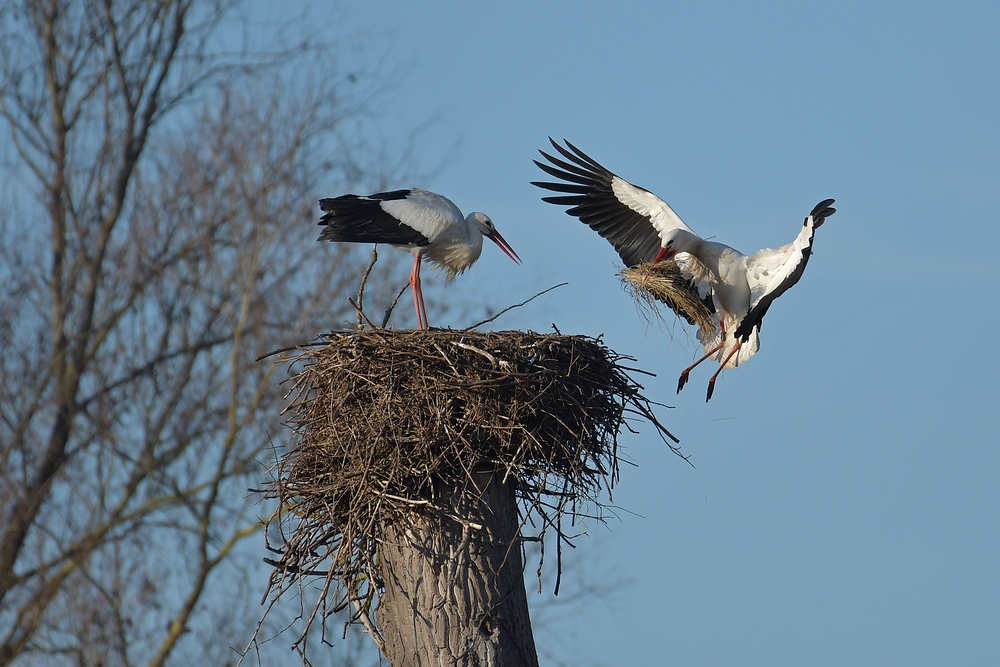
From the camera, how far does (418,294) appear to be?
7922 mm

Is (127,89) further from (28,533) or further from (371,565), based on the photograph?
(371,565)

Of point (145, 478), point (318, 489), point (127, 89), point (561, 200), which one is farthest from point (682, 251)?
point (127, 89)

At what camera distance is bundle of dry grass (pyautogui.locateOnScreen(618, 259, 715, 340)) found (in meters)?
7.80

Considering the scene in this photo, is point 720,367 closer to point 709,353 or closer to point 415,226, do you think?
point 709,353

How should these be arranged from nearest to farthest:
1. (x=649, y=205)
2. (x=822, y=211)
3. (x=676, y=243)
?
(x=822, y=211) → (x=676, y=243) → (x=649, y=205)

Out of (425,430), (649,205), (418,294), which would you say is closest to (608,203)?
(649,205)

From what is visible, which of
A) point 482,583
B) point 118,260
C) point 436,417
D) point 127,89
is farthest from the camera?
point 127,89

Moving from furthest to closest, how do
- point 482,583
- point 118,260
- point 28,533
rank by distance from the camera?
point 118,260 → point 28,533 → point 482,583

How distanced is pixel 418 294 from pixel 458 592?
3.48 meters

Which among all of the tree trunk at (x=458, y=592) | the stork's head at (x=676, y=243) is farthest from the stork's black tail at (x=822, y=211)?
the tree trunk at (x=458, y=592)

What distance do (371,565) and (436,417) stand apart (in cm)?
71

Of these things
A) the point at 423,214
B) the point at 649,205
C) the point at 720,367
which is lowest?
the point at 720,367

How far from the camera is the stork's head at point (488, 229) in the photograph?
8.30 metres

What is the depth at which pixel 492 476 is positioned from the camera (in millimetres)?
4984
